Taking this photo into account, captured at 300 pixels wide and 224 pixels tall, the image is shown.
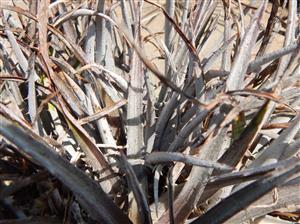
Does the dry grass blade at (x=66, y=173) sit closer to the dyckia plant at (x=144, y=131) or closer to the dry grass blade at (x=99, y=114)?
the dyckia plant at (x=144, y=131)

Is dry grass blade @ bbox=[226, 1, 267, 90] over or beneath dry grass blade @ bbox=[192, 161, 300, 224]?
over

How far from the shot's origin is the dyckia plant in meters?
0.85

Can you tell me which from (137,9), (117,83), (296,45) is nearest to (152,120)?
(117,83)

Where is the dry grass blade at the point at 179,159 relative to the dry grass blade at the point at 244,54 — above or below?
below

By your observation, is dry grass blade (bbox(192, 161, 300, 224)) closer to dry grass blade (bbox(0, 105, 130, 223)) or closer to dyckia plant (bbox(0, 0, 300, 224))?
dyckia plant (bbox(0, 0, 300, 224))

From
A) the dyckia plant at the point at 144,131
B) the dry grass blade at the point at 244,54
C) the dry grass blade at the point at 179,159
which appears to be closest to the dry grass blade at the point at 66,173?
the dyckia plant at the point at 144,131

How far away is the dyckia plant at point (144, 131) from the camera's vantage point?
848 mm

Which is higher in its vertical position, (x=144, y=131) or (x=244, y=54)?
(x=244, y=54)

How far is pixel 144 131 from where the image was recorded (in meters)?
1.09

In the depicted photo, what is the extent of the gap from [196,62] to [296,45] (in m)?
0.19

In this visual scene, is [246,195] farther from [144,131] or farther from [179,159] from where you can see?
[144,131]

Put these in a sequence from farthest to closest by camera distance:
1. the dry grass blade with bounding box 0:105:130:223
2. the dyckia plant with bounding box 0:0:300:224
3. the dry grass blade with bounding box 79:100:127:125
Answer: the dry grass blade with bounding box 79:100:127:125 < the dyckia plant with bounding box 0:0:300:224 < the dry grass blade with bounding box 0:105:130:223

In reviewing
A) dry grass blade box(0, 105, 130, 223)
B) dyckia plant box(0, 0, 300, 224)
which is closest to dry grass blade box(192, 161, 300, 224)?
dyckia plant box(0, 0, 300, 224)

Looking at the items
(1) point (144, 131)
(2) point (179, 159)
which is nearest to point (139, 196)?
(2) point (179, 159)
